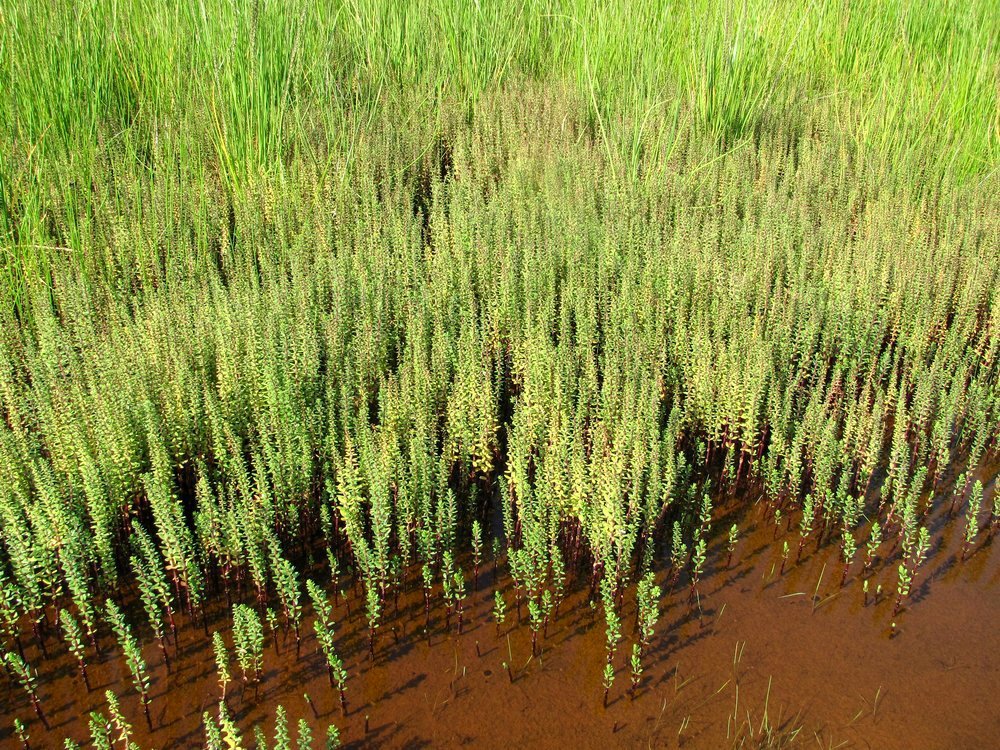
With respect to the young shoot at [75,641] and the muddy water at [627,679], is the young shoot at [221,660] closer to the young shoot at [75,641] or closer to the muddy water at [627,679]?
the muddy water at [627,679]

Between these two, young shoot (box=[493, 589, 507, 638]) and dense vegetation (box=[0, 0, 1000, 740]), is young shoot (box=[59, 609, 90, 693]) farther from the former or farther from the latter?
young shoot (box=[493, 589, 507, 638])

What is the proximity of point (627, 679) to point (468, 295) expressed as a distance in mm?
2214

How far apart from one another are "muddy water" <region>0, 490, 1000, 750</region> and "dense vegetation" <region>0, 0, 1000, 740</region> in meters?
0.10

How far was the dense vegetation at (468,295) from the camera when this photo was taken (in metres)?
3.10

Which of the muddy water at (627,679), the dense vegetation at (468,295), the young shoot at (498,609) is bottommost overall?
the muddy water at (627,679)

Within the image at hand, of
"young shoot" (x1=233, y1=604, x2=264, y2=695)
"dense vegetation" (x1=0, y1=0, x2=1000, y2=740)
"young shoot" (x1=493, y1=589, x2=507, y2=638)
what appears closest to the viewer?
"young shoot" (x1=233, y1=604, x2=264, y2=695)

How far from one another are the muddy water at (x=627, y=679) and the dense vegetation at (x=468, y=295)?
10 centimetres

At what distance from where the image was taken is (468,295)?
14.3 ft

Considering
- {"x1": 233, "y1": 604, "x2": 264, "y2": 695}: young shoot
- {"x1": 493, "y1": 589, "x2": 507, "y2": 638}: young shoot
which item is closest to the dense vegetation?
{"x1": 233, "y1": 604, "x2": 264, "y2": 695}: young shoot

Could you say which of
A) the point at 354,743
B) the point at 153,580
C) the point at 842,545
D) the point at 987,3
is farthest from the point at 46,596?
the point at 987,3

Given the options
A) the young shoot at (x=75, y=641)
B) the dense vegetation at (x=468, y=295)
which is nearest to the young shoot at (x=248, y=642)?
the dense vegetation at (x=468, y=295)

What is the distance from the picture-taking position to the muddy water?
8.64ft

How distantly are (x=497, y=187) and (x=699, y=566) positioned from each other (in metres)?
3.47

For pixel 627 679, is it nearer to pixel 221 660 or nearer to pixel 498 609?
pixel 498 609
